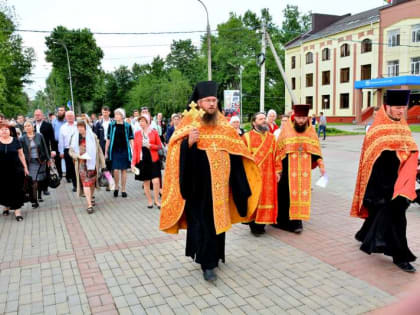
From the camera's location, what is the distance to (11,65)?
34188mm

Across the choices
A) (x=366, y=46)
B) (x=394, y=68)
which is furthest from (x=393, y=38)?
(x=366, y=46)

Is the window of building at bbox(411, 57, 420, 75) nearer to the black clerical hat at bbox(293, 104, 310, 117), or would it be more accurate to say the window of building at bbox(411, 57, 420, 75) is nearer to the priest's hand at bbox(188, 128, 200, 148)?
the black clerical hat at bbox(293, 104, 310, 117)

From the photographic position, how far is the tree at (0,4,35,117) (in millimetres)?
26469

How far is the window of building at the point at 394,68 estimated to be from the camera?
1554 inches

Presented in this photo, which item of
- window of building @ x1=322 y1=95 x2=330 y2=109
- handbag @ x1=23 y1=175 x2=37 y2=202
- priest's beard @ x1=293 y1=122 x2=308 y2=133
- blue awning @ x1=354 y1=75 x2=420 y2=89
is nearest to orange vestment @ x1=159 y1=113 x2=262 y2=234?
Result: priest's beard @ x1=293 y1=122 x2=308 y2=133

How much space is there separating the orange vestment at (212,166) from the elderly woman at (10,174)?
14.0 ft

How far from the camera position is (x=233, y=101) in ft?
79.0

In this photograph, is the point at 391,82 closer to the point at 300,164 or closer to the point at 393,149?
the point at 300,164

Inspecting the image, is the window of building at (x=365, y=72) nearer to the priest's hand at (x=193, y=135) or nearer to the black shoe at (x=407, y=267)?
the black shoe at (x=407, y=267)

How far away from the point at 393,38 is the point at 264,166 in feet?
130

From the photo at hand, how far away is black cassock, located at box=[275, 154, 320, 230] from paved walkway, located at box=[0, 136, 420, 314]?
0.20 meters

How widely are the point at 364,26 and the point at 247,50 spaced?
1642cm

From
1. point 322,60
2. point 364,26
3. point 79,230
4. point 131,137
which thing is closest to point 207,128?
point 79,230

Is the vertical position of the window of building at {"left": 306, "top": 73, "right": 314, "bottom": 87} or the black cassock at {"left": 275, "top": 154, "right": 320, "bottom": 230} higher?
the window of building at {"left": 306, "top": 73, "right": 314, "bottom": 87}
